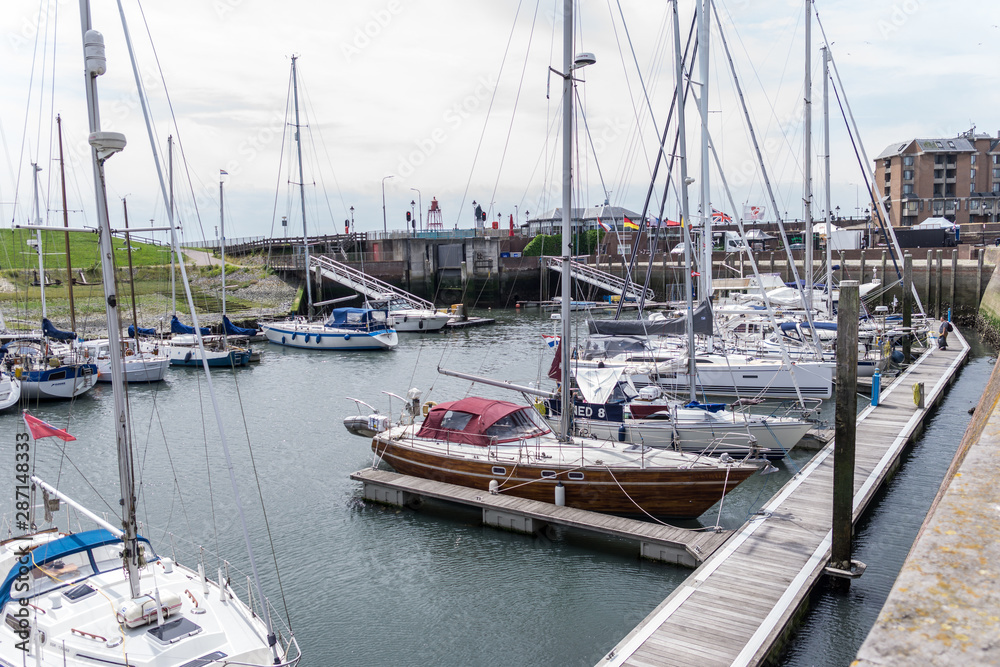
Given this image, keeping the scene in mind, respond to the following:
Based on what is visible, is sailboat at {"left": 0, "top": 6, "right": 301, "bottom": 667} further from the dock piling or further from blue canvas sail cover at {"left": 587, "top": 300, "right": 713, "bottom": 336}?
blue canvas sail cover at {"left": 587, "top": 300, "right": 713, "bottom": 336}

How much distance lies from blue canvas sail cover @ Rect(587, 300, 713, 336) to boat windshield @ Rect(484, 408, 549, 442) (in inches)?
356

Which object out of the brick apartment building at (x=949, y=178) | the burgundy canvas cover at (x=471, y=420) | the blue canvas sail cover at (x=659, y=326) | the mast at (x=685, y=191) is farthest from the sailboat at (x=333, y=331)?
the brick apartment building at (x=949, y=178)

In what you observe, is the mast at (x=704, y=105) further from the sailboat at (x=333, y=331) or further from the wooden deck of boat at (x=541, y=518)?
the sailboat at (x=333, y=331)

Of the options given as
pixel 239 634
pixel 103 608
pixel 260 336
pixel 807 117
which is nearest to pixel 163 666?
pixel 239 634

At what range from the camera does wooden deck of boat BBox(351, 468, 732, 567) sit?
14.0 m

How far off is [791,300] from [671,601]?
33.4 meters

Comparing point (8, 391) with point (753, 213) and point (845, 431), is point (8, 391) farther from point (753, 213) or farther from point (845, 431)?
point (753, 213)

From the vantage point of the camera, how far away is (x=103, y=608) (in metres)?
9.57

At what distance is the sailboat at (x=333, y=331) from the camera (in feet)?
157

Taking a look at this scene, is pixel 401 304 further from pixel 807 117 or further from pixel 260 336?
pixel 807 117

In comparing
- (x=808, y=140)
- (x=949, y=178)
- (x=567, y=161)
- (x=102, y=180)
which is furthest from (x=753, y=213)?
(x=102, y=180)

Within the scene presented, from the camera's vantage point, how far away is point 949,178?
102375 millimetres

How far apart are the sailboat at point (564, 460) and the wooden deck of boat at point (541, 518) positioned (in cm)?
44

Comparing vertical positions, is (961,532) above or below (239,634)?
above
